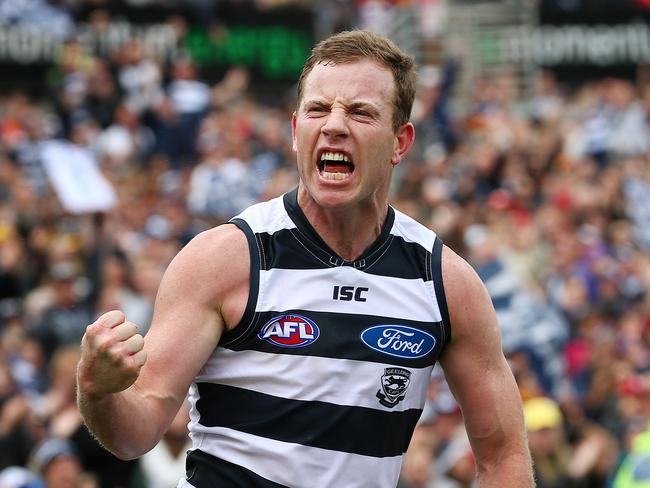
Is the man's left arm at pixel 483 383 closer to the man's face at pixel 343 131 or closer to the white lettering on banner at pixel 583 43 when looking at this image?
the man's face at pixel 343 131

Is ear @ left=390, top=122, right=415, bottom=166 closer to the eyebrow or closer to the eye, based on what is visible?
the eyebrow

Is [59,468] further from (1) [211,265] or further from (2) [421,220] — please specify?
(2) [421,220]

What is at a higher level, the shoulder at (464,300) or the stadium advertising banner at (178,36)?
the shoulder at (464,300)

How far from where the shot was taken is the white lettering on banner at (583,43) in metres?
24.0

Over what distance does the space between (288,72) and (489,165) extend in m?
5.35

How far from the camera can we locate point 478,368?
441 centimetres

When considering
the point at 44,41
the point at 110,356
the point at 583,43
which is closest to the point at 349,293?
the point at 110,356

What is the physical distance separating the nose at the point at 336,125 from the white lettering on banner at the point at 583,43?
66.2ft

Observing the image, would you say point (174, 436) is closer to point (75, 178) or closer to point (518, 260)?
point (75, 178)

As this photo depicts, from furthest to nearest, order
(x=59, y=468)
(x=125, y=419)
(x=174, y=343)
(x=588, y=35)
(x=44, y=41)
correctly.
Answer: (x=588, y=35), (x=44, y=41), (x=59, y=468), (x=174, y=343), (x=125, y=419)

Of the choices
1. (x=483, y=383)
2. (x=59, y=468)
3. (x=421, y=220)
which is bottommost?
(x=421, y=220)

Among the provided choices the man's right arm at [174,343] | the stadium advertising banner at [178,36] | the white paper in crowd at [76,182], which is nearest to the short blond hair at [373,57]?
the man's right arm at [174,343]

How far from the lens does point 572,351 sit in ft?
47.3

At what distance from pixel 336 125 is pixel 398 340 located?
2.21ft
